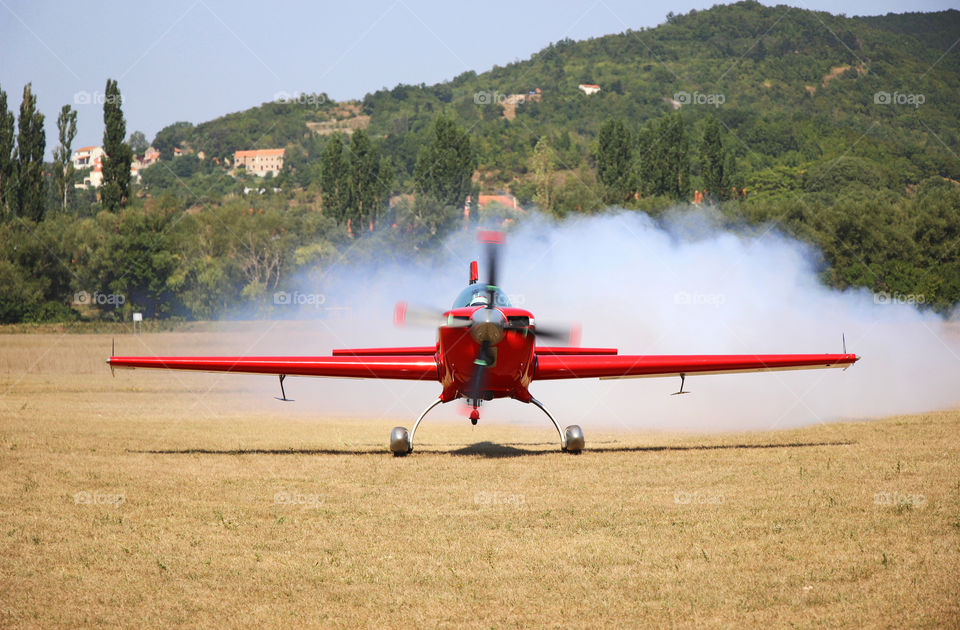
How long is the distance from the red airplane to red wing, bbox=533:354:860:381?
19 millimetres

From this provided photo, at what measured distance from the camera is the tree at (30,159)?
249 ft

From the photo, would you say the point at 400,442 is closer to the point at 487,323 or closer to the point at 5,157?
the point at 487,323

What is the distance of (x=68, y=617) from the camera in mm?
7836

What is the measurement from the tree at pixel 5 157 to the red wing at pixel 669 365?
6969cm

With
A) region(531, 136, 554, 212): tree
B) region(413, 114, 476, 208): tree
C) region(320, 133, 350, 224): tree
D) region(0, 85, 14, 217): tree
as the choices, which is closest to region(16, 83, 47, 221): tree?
region(0, 85, 14, 217): tree

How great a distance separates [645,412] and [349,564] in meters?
17.7

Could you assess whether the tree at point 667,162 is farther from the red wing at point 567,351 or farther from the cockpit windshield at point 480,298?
the cockpit windshield at point 480,298

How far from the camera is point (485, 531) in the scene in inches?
432

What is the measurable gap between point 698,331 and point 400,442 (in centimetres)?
1374

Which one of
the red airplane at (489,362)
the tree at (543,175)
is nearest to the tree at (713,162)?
the tree at (543,175)

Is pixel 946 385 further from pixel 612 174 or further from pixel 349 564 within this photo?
pixel 612 174

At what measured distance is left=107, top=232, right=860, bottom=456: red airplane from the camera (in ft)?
54.0

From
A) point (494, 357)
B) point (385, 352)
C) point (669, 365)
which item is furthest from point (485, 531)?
point (385, 352)

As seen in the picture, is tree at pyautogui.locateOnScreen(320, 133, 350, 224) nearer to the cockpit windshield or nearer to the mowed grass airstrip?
the mowed grass airstrip
